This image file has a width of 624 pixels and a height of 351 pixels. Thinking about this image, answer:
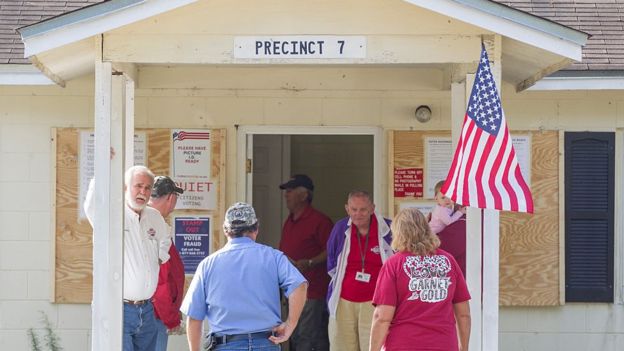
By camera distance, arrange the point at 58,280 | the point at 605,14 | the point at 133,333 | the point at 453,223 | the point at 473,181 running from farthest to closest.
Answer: the point at 605,14, the point at 58,280, the point at 453,223, the point at 133,333, the point at 473,181

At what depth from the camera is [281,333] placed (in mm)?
6152

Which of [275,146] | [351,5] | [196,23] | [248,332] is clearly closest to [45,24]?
[196,23]

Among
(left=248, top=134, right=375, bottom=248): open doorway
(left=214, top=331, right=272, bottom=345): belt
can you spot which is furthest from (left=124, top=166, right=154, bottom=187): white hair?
(left=248, top=134, right=375, bottom=248): open doorway

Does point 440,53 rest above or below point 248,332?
above

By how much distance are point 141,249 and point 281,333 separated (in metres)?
1.63

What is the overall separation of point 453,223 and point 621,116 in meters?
2.08

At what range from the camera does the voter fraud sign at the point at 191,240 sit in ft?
29.7

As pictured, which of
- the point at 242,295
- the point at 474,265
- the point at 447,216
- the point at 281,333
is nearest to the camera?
the point at 242,295

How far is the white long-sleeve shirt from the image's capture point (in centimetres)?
727

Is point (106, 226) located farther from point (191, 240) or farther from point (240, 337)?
point (191, 240)

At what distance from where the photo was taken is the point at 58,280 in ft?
29.2

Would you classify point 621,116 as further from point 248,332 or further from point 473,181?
point 248,332

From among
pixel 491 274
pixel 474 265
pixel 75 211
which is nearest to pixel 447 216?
pixel 474 265

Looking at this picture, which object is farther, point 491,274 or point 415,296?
point 491,274
